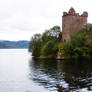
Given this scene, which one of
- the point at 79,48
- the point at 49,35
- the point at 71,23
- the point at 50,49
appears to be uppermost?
the point at 71,23

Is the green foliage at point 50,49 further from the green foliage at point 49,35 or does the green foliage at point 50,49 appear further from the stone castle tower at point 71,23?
the stone castle tower at point 71,23

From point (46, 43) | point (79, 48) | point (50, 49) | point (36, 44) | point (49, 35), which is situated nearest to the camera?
point (79, 48)

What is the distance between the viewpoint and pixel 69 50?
245 ft

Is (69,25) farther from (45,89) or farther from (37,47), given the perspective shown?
(45,89)

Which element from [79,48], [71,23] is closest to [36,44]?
[71,23]

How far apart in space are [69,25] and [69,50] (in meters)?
18.3

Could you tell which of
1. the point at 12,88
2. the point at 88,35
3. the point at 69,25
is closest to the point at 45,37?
the point at 69,25

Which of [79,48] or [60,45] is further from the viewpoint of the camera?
[60,45]

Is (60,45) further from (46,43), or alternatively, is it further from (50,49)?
(46,43)

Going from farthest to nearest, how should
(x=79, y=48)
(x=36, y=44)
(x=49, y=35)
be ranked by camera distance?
(x=36, y=44) < (x=49, y=35) < (x=79, y=48)

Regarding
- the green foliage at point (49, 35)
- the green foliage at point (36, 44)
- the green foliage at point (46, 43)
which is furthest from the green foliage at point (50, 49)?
the green foliage at point (36, 44)

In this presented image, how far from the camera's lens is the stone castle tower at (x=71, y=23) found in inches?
3501

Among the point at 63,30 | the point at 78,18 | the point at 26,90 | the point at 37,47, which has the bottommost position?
the point at 26,90

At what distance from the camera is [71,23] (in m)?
89.0
